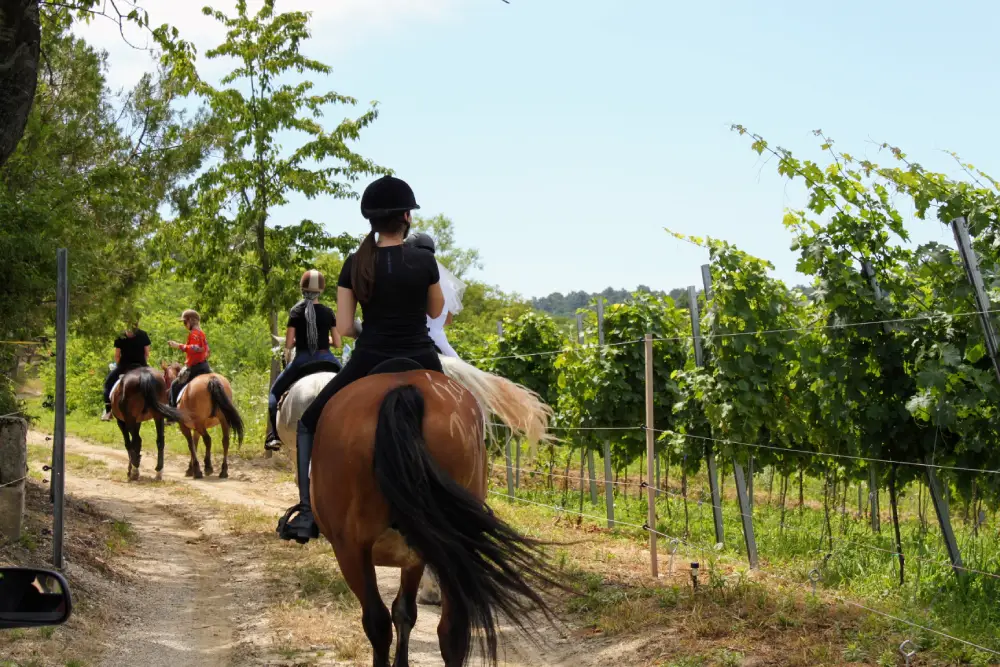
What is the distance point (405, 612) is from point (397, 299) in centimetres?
157

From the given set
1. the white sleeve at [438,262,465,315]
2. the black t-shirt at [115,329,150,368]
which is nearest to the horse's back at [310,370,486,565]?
the white sleeve at [438,262,465,315]

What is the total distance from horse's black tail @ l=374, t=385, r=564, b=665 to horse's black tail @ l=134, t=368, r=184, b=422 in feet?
40.3

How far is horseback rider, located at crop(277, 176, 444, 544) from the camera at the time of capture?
5078mm

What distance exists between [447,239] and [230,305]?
5424cm

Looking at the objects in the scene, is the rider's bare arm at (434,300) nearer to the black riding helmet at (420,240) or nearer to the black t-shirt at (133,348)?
the black riding helmet at (420,240)

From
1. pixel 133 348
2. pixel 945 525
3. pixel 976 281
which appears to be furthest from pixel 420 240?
pixel 133 348

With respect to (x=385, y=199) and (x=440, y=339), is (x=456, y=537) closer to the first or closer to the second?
(x=385, y=199)

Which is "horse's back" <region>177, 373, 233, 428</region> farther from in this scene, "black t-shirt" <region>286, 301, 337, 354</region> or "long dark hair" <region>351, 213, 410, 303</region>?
"long dark hair" <region>351, 213, 410, 303</region>

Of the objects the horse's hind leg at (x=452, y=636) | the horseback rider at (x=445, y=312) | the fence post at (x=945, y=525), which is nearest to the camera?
the horse's hind leg at (x=452, y=636)

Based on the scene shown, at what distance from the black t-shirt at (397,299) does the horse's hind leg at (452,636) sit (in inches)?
54.3

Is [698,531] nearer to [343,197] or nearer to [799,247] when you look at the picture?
[799,247]

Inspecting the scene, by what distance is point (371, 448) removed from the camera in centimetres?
457

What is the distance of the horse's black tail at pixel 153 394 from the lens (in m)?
15.8

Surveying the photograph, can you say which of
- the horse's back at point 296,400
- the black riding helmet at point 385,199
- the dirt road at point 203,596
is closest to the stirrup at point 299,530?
the dirt road at point 203,596
